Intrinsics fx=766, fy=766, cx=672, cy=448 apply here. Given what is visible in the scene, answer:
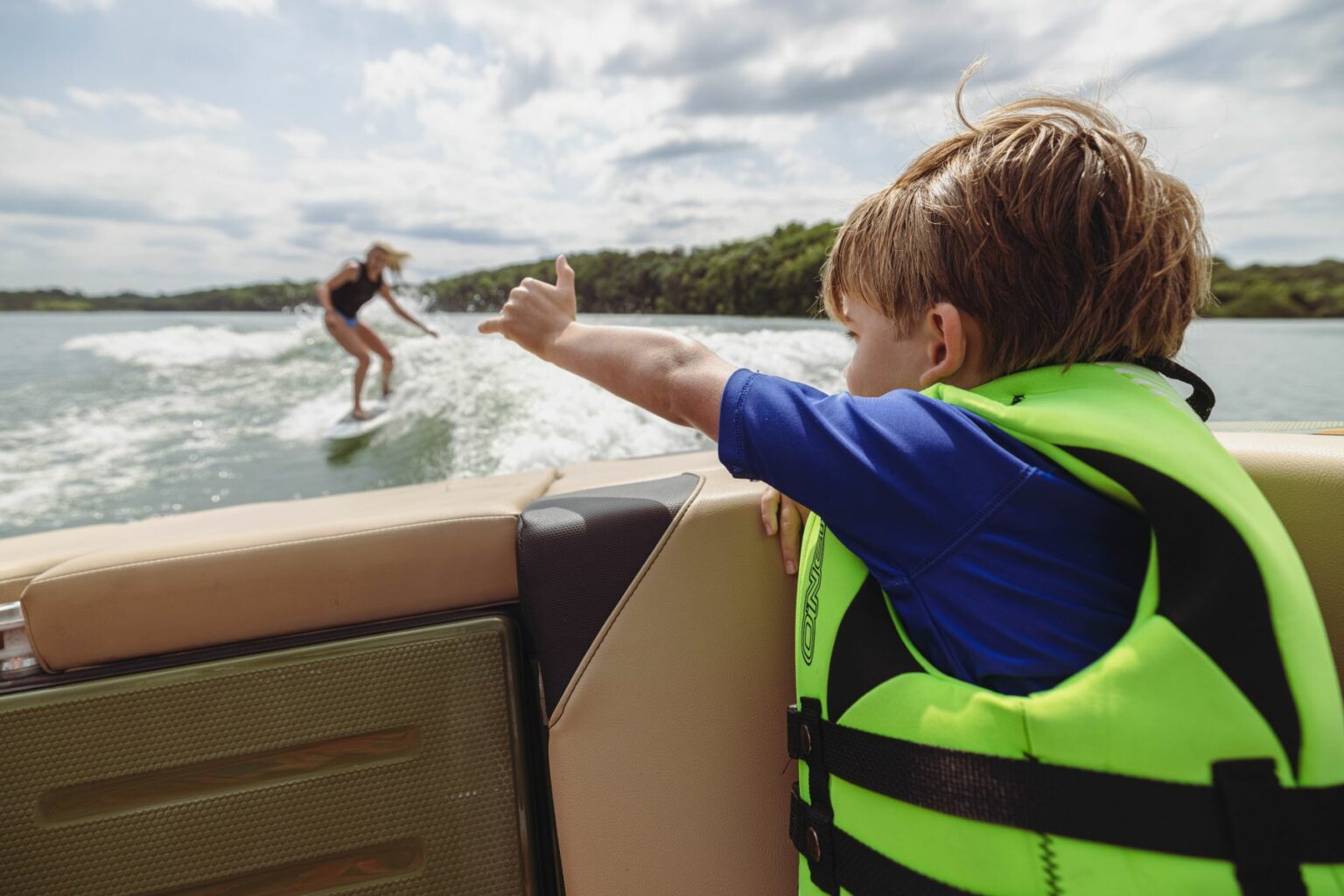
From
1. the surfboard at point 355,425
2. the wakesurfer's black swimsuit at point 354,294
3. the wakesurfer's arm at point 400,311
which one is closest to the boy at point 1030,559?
the surfboard at point 355,425

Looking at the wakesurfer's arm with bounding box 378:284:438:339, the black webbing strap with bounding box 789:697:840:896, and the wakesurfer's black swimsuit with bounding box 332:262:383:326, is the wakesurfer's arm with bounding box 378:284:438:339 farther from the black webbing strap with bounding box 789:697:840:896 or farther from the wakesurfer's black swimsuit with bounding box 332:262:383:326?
the black webbing strap with bounding box 789:697:840:896

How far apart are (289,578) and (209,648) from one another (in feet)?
0.44

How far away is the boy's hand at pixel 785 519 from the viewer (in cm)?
100

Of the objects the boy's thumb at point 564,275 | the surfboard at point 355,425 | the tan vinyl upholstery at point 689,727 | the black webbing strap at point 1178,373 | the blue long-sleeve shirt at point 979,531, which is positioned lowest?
the surfboard at point 355,425

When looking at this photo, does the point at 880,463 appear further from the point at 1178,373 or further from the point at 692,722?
the point at 692,722

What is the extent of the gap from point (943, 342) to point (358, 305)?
7.44 m

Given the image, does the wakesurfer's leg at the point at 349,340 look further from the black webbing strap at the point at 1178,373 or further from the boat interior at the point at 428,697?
the black webbing strap at the point at 1178,373

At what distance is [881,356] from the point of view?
0.85m

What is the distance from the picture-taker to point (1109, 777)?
0.56 metres

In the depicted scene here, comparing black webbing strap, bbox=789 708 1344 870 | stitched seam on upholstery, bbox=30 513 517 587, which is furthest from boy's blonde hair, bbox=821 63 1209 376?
stitched seam on upholstery, bbox=30 513 517 587

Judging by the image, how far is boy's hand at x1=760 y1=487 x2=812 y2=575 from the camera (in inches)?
39.4

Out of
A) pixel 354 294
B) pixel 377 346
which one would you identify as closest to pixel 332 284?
pixel 354 294

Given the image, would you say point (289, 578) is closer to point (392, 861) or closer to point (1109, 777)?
point (392, 861)

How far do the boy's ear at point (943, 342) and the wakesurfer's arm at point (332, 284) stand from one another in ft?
24.0
